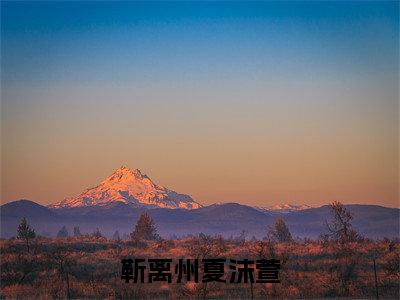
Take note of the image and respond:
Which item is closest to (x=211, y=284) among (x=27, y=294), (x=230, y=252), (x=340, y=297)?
(x=340, y=297)

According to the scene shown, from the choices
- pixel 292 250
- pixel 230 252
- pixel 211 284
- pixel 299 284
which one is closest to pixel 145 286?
pixel 211 284

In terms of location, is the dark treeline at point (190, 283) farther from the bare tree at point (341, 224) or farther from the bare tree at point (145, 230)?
the bare tree at point (145, 230)

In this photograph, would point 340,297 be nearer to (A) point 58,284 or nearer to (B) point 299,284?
(B) point 299,284

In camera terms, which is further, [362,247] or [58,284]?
[362,247]

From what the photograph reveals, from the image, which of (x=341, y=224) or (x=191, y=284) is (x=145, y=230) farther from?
(x=191, y=284)

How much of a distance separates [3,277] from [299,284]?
17358 mm

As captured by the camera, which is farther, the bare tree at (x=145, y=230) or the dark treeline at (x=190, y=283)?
the bare tree at (x=145, y=230)

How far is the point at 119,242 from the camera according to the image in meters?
58.2

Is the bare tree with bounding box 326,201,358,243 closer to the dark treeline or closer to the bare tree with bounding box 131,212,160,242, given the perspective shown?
the dark treeline

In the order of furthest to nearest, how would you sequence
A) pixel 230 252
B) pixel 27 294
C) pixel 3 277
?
1. pixel 230 252
2. pixel 3 277
3. pixel 27 294

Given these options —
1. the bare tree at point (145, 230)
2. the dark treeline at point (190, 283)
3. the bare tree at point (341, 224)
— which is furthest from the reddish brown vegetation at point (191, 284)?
the bare tree at point (145, 230)

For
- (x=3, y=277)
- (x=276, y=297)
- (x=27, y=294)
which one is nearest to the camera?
(x=276, y=297)

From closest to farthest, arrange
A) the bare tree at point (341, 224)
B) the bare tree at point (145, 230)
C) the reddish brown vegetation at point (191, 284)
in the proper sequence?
the reddish brown vegetation at point (191, 284), the bare tree at point (341, 224), the bare tree at point (145, 230)

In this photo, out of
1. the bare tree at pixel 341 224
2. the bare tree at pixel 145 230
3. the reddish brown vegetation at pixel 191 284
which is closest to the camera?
the reddish brown vegetation at pixel 191 284
